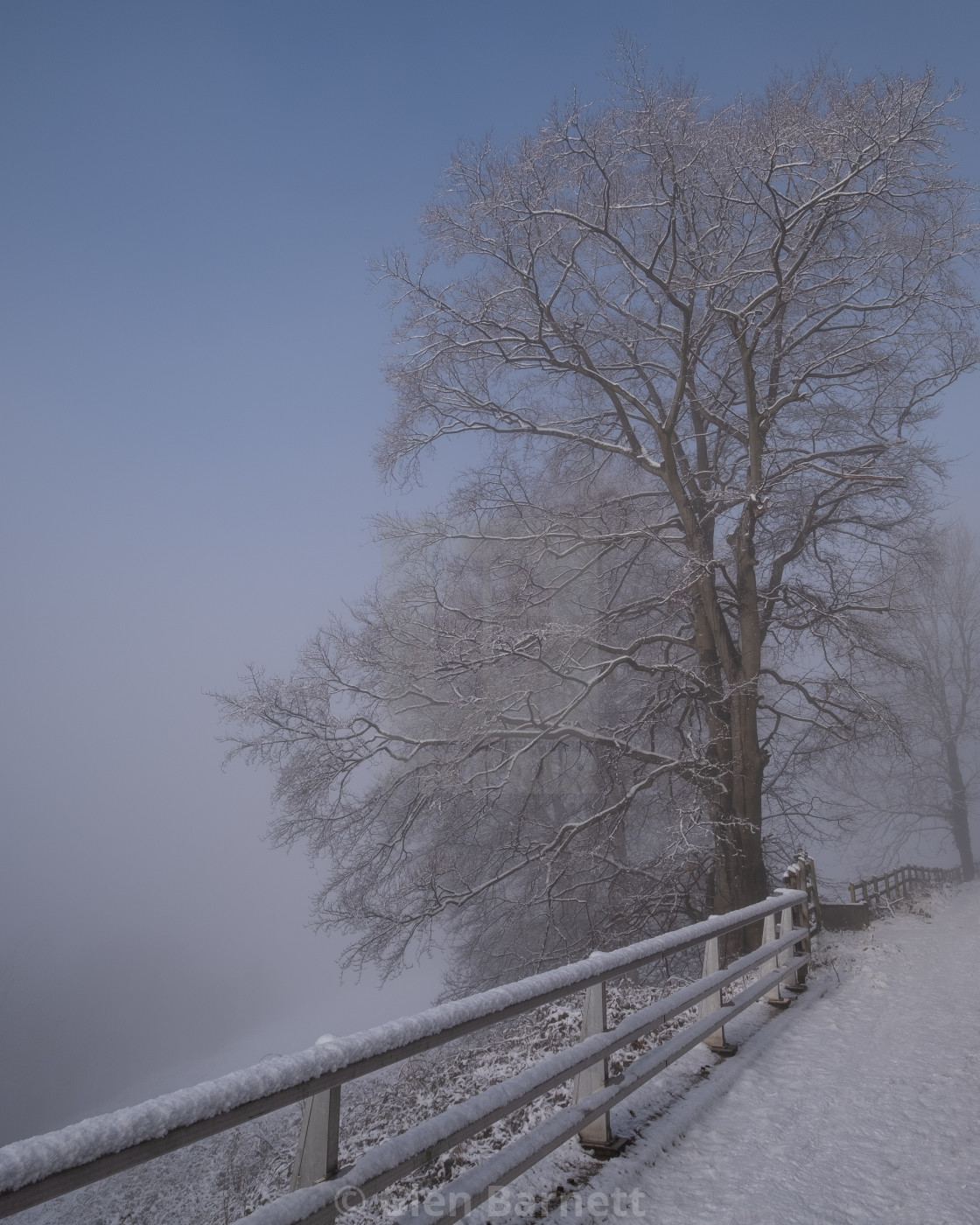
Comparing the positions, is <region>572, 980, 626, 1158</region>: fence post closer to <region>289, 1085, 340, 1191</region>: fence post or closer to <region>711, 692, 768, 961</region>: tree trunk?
<region>289, 1085, 340, 1191</region>: fence post

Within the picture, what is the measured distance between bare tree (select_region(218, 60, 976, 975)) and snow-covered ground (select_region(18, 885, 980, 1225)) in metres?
2.71

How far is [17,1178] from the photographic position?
1596 mm

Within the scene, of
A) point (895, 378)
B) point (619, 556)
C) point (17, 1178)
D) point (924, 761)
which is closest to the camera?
point (17, 1178)

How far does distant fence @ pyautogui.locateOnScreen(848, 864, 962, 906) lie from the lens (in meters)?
15.1

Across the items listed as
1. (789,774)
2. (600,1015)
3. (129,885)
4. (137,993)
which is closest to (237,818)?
(129,885)

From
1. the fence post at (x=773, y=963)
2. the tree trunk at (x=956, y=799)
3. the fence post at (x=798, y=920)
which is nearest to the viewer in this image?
the fence post at (x=773, y=963)

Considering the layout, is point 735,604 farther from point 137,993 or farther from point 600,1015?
point 137,993

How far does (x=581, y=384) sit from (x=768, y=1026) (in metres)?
10.2

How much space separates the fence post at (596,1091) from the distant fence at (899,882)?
12294 mm

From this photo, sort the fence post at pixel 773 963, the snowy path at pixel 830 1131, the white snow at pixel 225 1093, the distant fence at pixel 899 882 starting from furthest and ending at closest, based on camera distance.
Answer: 1. the distant fence at pixel 899 882
2. the fence post at pixel 773 963
3. the snowy path at pixel 830 1131
4. the white snow at pixel 225 1093

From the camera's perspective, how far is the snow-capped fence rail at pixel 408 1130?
5.74 ft

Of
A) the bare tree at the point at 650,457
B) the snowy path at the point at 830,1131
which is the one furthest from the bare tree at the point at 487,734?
the snowy path at the point at 830,1131

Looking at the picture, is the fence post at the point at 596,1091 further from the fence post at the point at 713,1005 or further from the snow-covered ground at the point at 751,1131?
the fence post at the point at 713,1005

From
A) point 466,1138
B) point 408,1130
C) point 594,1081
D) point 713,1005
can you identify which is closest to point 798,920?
point 713,1005
